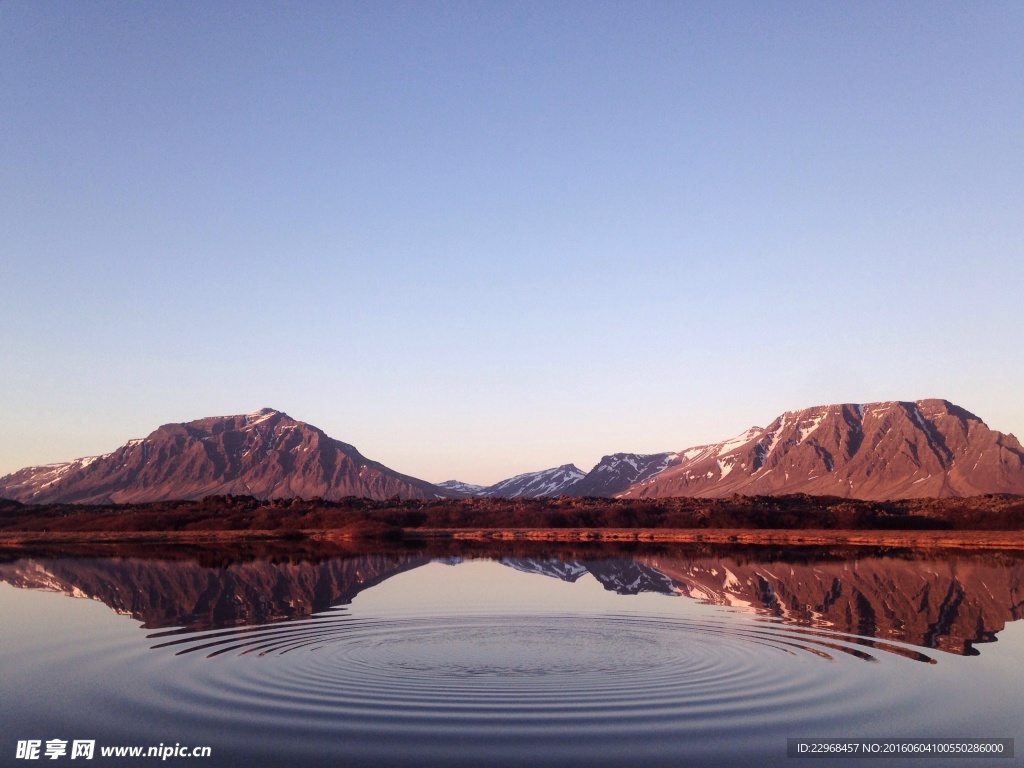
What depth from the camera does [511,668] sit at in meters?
17.6

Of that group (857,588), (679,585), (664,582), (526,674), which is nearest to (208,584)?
(664,582)

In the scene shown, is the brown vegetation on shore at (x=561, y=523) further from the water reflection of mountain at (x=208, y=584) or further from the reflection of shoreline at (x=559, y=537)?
the water reflection of mountain at (x=208, y=584)

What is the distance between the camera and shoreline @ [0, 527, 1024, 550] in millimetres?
65044

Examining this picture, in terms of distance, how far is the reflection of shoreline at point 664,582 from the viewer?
2503 centimetres

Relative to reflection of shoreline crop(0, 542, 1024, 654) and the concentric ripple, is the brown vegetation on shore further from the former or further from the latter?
the concentric ripple

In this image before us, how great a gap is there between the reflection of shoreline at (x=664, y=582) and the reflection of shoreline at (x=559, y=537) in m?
10.6

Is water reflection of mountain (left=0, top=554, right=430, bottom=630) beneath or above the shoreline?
above

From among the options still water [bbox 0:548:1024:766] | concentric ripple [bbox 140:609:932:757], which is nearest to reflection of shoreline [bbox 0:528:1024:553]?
still water [bbox 0:548:1024:766]

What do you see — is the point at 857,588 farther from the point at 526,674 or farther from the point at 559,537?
the point at 559,537

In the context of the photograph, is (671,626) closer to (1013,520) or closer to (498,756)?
(498,756)

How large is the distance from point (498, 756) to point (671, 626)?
12827mm

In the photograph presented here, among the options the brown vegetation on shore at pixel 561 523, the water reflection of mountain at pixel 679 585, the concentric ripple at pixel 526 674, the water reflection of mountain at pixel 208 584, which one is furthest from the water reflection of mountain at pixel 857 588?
the brown vegetation on shore at pixel 561 523

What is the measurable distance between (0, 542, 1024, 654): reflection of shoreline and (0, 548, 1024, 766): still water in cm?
24

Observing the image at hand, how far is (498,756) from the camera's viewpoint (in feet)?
37.9
